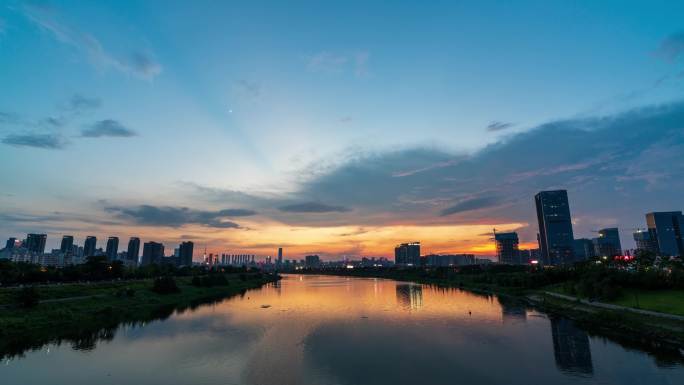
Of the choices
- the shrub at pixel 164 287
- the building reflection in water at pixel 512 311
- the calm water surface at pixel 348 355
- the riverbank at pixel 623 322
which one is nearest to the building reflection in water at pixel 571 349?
the calm water surface at pixel 348 355

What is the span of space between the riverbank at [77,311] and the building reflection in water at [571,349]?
53.7 metres

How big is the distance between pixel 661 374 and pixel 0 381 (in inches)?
2169

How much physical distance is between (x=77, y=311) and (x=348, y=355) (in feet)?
161

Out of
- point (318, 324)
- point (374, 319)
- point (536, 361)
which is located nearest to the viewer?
point (536, 361)

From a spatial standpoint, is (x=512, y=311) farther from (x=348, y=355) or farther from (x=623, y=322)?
(x=348, y=355)

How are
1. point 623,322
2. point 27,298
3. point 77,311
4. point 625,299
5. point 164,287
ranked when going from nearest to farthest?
point 623,322 < point 27,298 < point 77,311 < point 625,299 < point 164,287

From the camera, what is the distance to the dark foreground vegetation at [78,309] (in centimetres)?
4622

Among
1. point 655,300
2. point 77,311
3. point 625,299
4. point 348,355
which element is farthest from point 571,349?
point 77,311

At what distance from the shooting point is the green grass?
5003 cm

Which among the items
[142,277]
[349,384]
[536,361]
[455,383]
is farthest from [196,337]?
[142,277]

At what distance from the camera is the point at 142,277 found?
12419 centimetres

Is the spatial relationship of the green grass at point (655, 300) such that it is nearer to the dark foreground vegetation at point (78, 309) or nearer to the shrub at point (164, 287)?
the dark foreground vegetation at point (78, 309)

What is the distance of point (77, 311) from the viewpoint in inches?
2359

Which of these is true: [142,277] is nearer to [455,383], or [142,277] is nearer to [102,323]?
[102,323]
